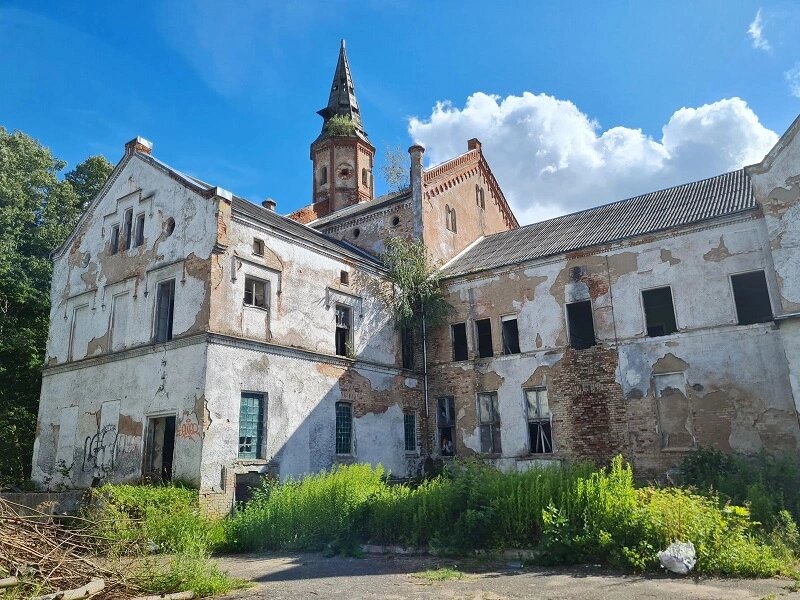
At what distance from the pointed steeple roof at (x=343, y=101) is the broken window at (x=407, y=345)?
61.8ft

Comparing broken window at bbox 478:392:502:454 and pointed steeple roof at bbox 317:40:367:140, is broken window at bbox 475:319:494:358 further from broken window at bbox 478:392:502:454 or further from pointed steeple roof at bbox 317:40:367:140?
pointed steeple roof at bbox 317:40:367:140

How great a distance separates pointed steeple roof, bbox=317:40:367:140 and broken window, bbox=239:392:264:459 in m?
24.5

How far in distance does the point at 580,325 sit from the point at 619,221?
376 centimetres

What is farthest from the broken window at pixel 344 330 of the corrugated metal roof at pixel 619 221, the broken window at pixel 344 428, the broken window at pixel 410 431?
the corrugated metal roof at pixel 619 221

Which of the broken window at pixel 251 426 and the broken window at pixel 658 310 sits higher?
the broken window at pixel 658 310

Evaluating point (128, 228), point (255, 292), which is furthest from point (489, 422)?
point (128, 228)

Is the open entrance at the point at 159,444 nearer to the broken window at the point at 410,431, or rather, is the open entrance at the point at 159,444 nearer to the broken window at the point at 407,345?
the broken window at the point at 410,431

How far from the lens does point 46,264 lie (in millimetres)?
26797

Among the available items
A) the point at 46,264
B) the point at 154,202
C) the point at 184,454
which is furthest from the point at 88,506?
the point at 46,264

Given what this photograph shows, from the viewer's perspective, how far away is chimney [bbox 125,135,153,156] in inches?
752

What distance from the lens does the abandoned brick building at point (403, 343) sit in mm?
14961

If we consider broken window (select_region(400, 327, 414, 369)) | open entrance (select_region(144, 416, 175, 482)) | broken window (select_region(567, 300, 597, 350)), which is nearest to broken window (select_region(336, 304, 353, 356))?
broken window (select_region(400, 327, 414, 369))

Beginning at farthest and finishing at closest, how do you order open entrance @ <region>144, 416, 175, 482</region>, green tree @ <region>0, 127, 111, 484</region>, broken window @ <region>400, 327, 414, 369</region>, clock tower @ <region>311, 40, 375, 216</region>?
clock tower @ <region>311, 40, 375, 216</region>
green tree @ <region>0, 127, 111, 484</region>
broken window @ <region>400, 327, 414, 369</region>
open entrance @ <region>144, 416, 175, 482</region>

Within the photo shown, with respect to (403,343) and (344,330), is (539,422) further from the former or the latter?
(344,330)
